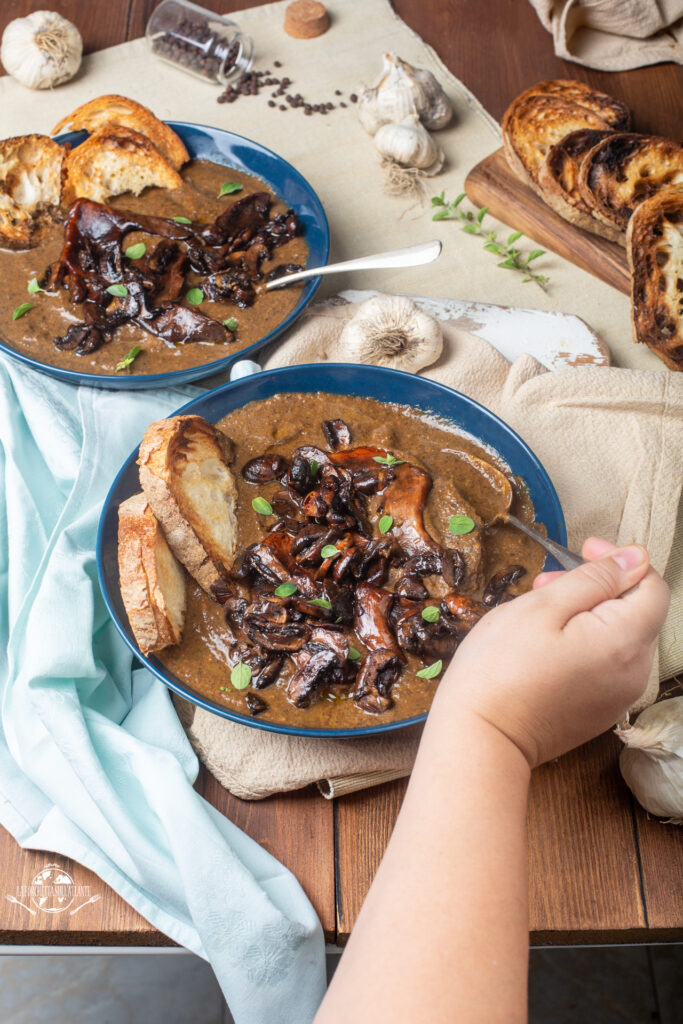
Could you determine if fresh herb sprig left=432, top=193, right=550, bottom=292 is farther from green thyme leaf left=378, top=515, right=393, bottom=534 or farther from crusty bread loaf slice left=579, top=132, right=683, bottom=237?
green thyme leaf left=378, top=515, right=393, bottom=534

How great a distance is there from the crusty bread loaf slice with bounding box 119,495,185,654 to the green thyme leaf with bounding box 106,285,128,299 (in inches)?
43.5

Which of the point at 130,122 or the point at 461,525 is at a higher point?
the point at 130,122

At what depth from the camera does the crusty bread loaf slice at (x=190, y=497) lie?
2574mm

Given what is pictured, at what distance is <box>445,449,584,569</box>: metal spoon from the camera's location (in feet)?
8.29

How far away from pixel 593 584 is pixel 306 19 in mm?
4051

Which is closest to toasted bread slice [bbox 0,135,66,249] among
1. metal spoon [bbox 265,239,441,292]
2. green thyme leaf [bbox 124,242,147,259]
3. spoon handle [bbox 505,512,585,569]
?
green thyme leaf [bbox 124,242,147,259]

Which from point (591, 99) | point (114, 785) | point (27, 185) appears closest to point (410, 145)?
point (591, 99)

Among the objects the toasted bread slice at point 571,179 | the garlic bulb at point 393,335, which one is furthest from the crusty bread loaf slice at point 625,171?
the garlic bulb at point 393,335

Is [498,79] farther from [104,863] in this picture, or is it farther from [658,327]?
[104,863]

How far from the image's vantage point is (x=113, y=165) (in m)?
3.79

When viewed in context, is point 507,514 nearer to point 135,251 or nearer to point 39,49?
point 135,251

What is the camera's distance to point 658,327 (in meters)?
3.46

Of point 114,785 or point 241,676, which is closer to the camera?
point 241,676

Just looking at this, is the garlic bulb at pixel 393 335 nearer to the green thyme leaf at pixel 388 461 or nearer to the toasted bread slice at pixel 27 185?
the green thyme leaf at pixel 388 461
